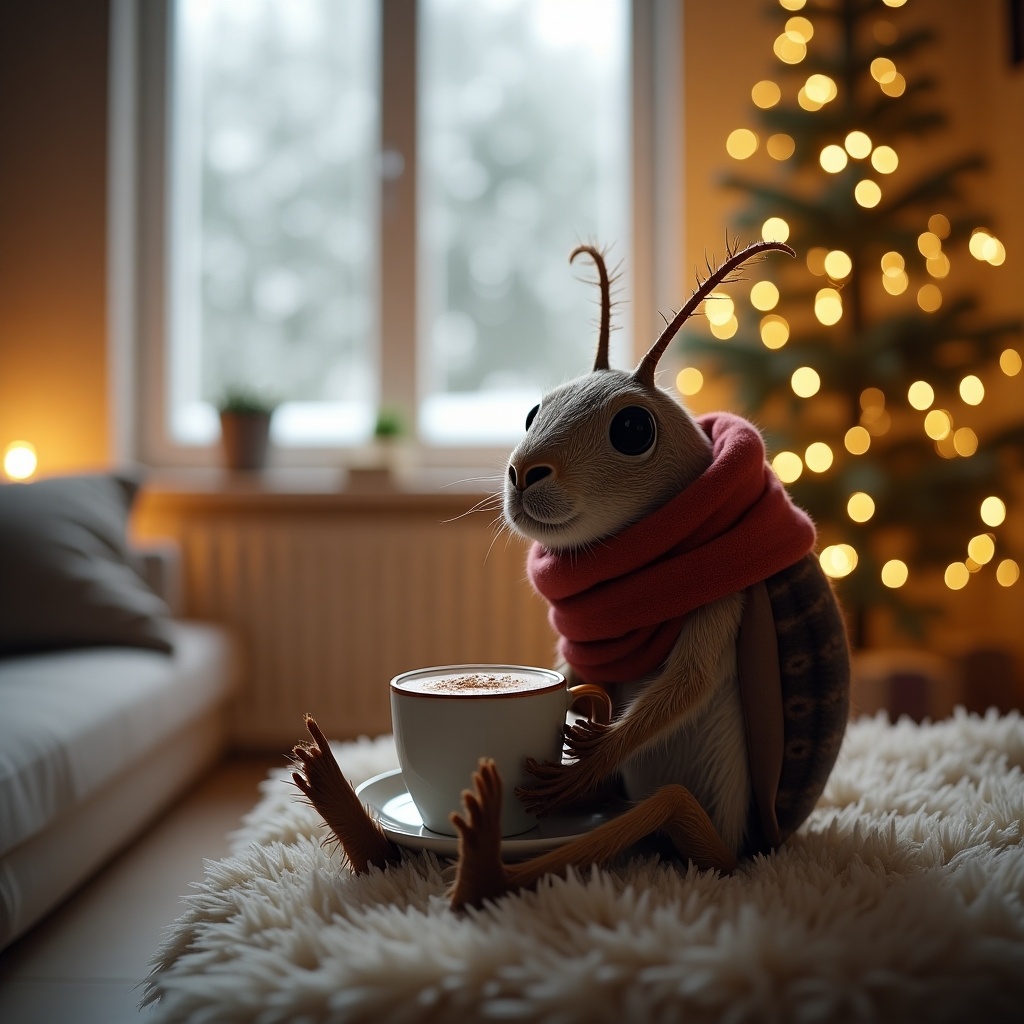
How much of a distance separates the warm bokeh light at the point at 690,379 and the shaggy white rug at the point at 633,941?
55.9 inches

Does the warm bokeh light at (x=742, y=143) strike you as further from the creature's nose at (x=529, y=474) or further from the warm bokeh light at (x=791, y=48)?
the creature's nose at (x=529, y=474)

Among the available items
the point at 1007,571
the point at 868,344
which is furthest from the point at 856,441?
the point at 1007,571

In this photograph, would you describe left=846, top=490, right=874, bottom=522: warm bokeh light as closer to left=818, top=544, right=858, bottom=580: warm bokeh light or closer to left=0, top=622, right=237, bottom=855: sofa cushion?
left=818, top=544, right=858, bottom=580: warm bokeh light

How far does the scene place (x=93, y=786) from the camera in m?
1.23

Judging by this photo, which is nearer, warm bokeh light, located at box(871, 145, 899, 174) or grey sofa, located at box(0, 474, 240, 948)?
grey sofa, located at box(0, 474, 240, 948)

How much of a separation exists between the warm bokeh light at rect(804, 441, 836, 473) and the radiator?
709 millimetres

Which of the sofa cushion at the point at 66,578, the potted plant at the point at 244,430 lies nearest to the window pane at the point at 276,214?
the potted plant at the point at 244,430

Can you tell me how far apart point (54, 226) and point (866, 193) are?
1944 mm

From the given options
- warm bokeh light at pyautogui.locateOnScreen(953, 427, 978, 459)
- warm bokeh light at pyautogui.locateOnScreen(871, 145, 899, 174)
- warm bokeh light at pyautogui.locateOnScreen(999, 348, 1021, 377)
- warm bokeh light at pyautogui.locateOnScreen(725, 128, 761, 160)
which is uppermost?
warm bokeh light at pyautogui.locateOnScreen(725, 128, 761, 160)

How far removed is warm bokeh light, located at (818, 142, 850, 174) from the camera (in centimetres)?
197

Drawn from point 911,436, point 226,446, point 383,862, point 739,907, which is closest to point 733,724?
point 739,907

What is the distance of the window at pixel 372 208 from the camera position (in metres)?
2.46

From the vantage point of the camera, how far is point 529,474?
755 mm

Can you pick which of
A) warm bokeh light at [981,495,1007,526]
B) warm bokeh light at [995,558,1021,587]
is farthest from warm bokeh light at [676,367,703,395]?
warm bokeh light at [995,558,1021,587]
